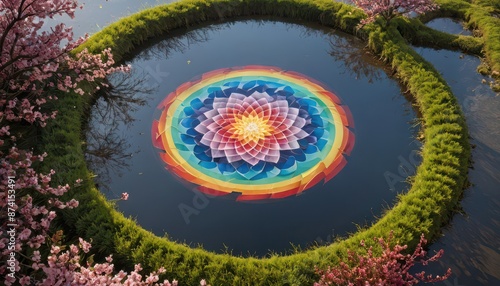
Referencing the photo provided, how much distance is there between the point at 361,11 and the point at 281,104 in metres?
4.70

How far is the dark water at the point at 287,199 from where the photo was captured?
26.2 ft

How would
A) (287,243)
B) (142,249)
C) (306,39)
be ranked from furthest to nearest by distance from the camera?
(306,39)
(287,243)
(142,249)

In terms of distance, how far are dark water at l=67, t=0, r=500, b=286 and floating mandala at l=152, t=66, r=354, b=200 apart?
0.39 meters

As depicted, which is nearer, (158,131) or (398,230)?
(398,230)

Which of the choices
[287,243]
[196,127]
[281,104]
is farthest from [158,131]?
[287,243]

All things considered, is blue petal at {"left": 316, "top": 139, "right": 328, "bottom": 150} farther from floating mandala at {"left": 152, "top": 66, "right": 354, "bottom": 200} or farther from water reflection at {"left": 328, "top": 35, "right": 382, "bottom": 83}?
water reflection at {"left": 328, "top": 35, "right": 382, "bottom": 83}

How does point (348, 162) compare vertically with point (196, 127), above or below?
below

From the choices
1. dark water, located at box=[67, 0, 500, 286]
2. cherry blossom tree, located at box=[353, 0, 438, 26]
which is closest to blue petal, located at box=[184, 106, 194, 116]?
dark water, located at box=[67, 0, 500, 286]

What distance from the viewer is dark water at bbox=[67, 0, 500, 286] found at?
7438 millimetres

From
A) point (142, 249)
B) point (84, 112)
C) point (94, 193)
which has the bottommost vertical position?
point (142, 249)

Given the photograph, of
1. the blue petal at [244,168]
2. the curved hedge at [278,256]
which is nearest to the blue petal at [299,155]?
the blue petal at [244,168]

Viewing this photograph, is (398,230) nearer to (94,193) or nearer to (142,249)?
(142,249)

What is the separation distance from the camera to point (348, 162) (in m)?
9.14

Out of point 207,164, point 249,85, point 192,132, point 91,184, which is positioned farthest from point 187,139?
point 249,85
